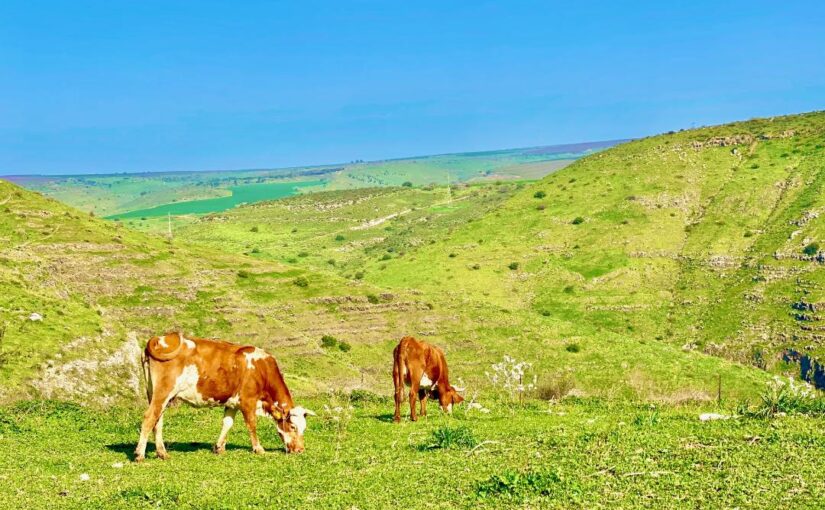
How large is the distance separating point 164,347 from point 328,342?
194ft

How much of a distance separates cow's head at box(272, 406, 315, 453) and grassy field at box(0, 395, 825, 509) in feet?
1.47

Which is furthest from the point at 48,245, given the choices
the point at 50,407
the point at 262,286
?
the point at 50,407

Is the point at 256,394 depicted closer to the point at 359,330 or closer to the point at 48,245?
the point at 359,330

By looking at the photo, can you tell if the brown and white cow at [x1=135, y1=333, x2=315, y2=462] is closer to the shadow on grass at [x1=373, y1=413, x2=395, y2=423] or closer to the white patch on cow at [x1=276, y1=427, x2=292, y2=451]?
the white patch on cow at [x1=276, y1=427, x2=292, y2=451]

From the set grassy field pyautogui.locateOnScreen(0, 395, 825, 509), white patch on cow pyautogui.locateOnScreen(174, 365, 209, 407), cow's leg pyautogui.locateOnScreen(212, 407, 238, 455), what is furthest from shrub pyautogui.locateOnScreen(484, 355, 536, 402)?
white patch on cow pyautogui.locateOnScreen(174, 365, 209, 407)

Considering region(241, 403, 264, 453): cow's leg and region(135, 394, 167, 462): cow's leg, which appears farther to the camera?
region(241, 403, 264, 453): cow's leg

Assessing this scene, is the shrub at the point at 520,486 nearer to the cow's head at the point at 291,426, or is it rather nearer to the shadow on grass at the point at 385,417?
the cow's head at the point at 291,426

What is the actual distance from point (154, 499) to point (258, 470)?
3.12 meters

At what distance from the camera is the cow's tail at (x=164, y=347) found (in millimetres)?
18625

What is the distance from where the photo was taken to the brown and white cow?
18.8 metres

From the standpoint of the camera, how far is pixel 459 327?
86500 mm

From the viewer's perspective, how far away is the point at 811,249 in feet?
367

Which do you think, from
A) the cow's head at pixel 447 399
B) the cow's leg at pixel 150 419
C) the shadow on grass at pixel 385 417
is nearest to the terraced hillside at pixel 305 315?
the shadow on grass at pixel 385 417

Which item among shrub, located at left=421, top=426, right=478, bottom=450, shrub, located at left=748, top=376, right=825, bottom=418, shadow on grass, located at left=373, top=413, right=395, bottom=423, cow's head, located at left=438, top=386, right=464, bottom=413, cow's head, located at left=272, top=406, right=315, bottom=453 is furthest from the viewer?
cow's head, located at left=438, top=386, right=464, bottom=413
